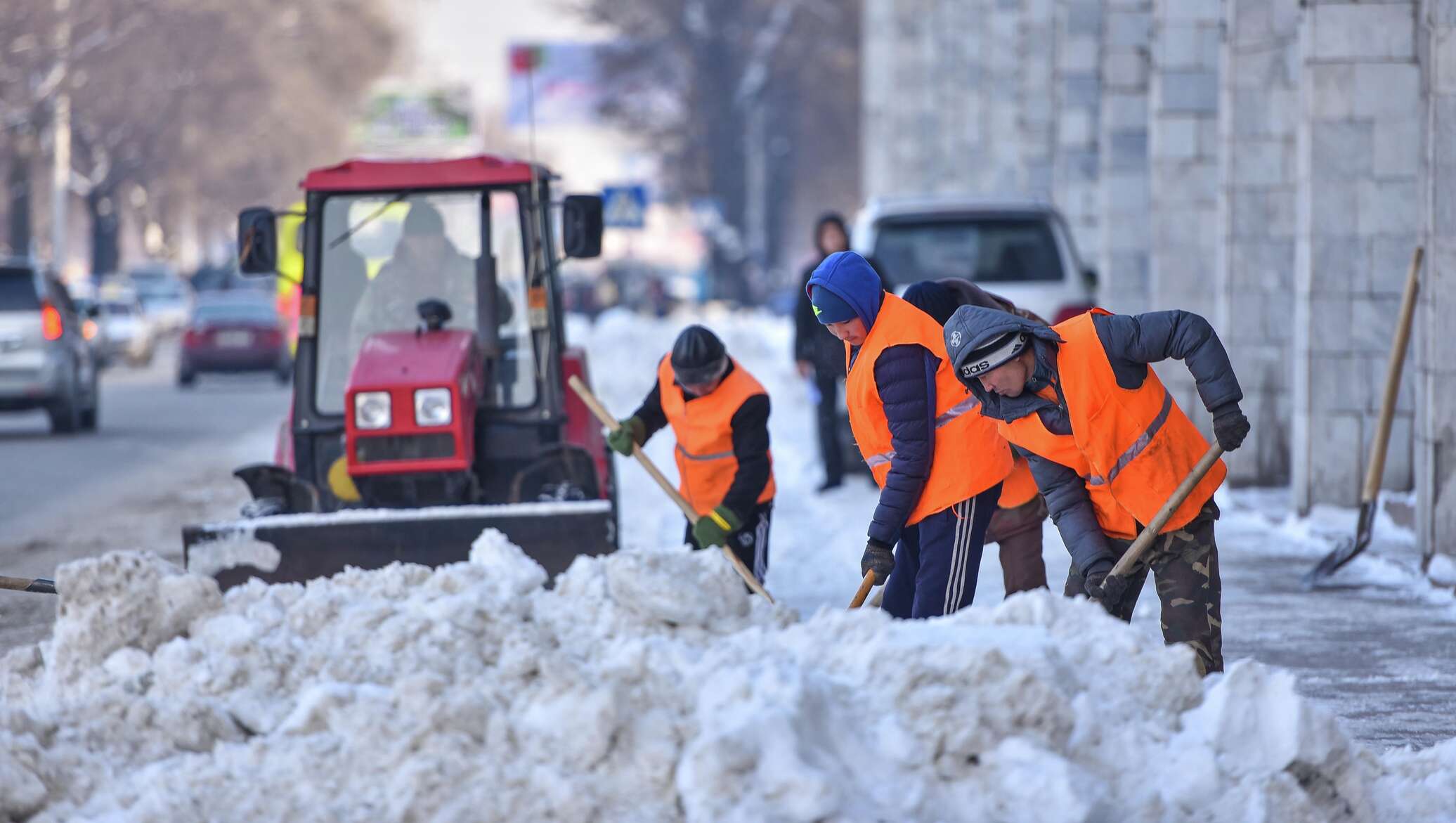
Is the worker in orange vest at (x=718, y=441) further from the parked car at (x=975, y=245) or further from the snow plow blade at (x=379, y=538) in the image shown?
the parked car at (x=975, y=245)

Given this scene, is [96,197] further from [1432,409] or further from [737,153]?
[1432,409]

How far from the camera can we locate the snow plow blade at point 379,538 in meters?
8.48

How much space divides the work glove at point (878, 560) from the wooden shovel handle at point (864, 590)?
3 centimetres

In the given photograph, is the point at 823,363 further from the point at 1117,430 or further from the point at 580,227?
the point at 1117,430

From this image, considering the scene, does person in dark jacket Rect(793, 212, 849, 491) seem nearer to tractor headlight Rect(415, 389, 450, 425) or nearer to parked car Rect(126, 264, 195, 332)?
tractor headlight Rect(415, 389, 450, 425)

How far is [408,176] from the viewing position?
9688 mm

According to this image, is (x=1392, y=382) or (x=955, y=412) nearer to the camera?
(x=955, y=412)

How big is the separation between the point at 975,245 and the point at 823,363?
1.80 m

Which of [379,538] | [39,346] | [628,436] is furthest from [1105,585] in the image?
[39,346]

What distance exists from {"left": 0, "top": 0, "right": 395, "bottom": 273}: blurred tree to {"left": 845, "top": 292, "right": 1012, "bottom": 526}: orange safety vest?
3651 cm

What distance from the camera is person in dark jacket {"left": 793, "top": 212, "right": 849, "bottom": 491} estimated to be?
42.1ft

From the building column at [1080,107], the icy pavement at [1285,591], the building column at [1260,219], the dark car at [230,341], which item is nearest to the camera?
the icy pavement at [1285,591]

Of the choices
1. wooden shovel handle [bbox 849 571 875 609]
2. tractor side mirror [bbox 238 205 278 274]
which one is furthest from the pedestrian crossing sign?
wooden shovel handle [bbox 849 571 875 609]

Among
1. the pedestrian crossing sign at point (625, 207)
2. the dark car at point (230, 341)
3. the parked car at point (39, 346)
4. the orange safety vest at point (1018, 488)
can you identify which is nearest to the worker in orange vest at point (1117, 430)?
the orange safety vest at point (1018, 488)
